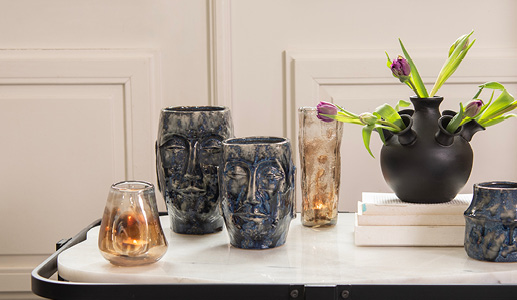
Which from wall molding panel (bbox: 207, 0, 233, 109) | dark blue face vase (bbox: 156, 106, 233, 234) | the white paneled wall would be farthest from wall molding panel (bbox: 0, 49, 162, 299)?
dark blue face vase (bbox: 156, 106, 233, 234)

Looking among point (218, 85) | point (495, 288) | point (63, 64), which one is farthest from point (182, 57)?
point (495, 288)

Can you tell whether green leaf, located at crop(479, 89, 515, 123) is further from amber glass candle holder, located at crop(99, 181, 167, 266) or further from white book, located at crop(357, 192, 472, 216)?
amber glass candle holder, located at crop(99, 181, 167, 266)

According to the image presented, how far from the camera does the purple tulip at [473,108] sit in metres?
0.96

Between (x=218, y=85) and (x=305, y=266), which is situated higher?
(x=218, y=85)

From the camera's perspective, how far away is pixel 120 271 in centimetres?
88

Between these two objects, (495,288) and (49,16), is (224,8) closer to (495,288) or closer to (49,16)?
(49,16)

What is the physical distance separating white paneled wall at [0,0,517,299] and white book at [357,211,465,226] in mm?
658

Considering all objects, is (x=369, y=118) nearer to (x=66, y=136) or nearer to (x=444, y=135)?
(x=444, y=135)

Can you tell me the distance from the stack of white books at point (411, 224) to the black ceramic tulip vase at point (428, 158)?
24 mm

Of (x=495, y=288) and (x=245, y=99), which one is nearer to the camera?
(x=495, y=288)

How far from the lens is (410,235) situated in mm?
995

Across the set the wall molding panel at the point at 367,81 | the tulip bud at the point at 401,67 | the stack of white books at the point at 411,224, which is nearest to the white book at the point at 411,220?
the stack of white books at the point at 411,224

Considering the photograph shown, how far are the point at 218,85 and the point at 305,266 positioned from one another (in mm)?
807

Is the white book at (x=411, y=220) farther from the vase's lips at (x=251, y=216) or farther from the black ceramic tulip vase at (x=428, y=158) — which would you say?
the vase's lips at (x=251, y=216)
